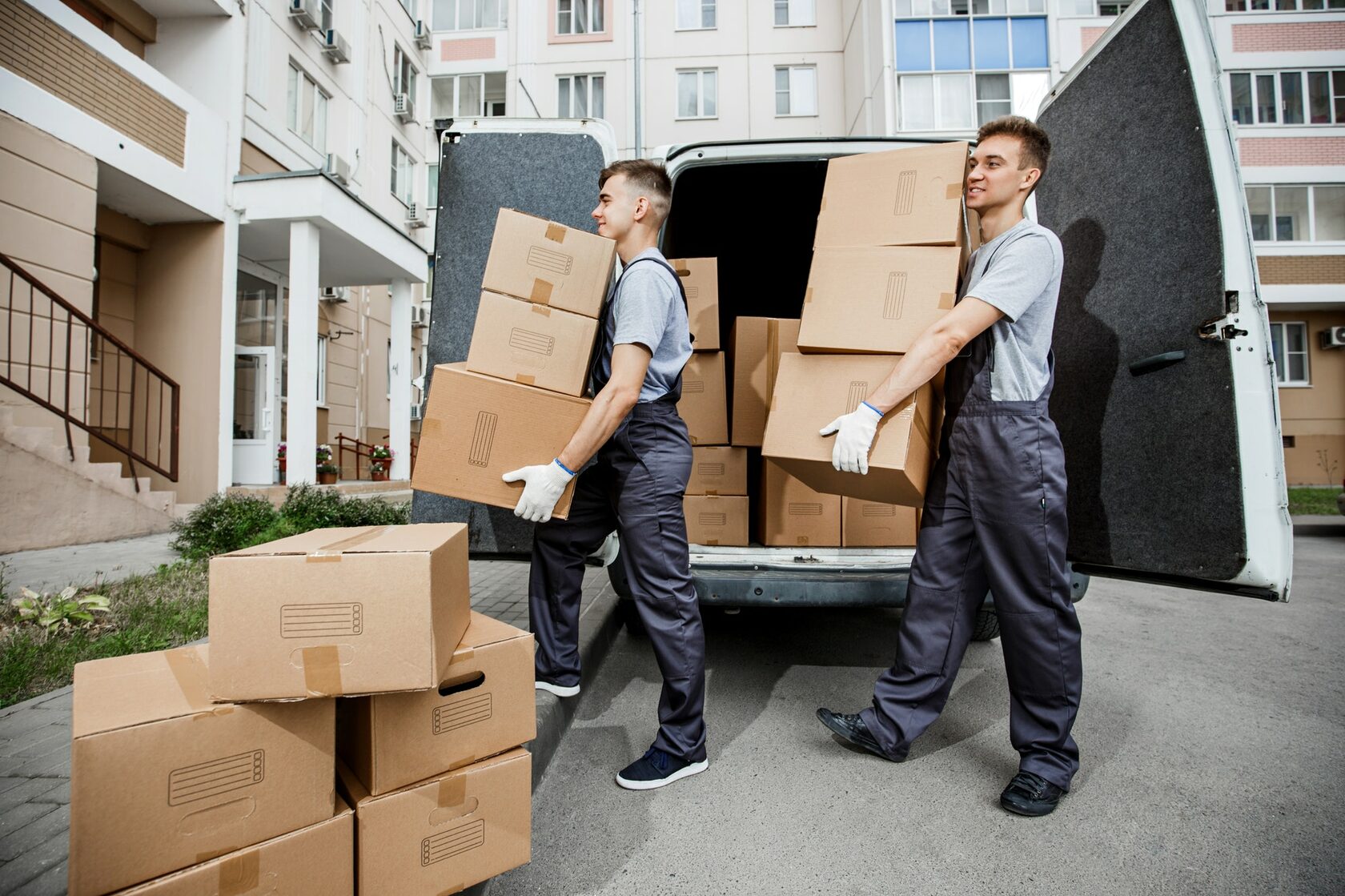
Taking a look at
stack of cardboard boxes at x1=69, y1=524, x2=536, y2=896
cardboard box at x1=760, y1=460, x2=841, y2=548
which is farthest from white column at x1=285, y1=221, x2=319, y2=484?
stack of cardboard boxes at x1=69, y1=524, x2=536, y2=896

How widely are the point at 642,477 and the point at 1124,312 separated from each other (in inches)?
68.8

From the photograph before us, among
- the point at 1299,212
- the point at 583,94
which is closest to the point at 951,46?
the point at 583,94

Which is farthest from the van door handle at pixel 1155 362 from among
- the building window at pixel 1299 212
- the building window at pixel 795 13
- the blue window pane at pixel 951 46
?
the building window at pixel 1299 212

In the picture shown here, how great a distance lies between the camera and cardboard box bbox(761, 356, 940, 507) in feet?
7.13

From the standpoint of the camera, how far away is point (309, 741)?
1.35 meters

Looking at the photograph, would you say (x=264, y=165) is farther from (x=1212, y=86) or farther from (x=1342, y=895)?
(x=1342, y=895)

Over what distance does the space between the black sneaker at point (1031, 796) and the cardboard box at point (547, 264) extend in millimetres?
1944

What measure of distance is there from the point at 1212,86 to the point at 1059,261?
64cm

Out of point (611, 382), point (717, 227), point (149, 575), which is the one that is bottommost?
point (149, 575)

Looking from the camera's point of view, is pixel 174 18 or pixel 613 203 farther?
pixel 174 18

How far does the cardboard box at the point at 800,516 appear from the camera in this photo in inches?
133

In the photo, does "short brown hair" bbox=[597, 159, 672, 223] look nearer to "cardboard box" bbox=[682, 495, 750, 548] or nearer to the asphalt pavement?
"cardboard box" bbox=[682, 495, 750, 548]

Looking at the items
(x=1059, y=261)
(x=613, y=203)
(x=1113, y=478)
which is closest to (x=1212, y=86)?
(x=1059, y=261)

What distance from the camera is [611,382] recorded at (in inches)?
83.6
